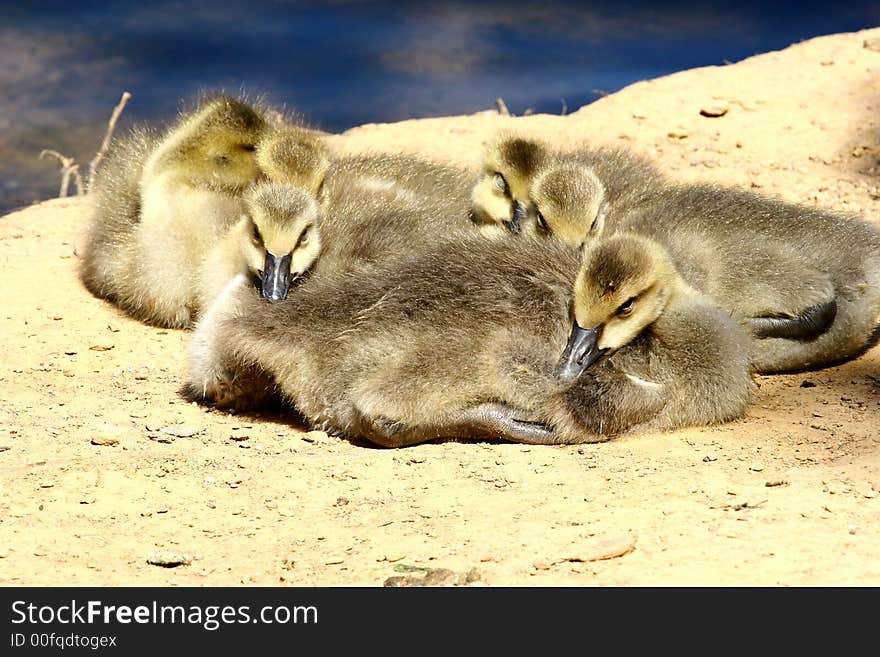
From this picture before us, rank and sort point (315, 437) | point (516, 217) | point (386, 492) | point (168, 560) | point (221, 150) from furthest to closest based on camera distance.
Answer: point (221, 150), point (516, 217), point (315, 437), point (386, 492), point (168, 560)

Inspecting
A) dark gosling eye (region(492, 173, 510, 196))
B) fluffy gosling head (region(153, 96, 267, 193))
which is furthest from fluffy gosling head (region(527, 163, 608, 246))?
fluffy gosling head (region(153, 96, 267, 193))

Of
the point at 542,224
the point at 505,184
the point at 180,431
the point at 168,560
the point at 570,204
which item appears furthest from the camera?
the point at 505,184

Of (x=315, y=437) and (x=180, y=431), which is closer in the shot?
(x=315, y=437)

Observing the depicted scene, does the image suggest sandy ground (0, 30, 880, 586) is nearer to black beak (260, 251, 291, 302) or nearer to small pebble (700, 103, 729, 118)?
black beak (260, 251, 291, 302)

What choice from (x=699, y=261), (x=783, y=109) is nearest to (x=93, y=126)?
(x=783, y=109)

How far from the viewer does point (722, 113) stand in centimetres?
886

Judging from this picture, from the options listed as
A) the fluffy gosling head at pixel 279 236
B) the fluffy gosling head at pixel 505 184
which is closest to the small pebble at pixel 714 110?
the fluffy gosling head at pixel 505 184

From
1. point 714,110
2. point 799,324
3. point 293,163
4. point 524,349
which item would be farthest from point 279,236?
point 714,110

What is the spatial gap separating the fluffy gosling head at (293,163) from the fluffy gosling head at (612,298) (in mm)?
1753

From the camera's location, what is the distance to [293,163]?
5727 mm

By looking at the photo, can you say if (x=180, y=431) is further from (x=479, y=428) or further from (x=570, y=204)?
(x=570, y=204)

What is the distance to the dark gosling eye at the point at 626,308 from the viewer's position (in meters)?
4.39

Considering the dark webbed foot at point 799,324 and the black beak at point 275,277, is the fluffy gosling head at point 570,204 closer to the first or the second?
the dark webbed foot at point 799,324

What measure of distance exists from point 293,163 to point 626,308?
2042 millimetres
